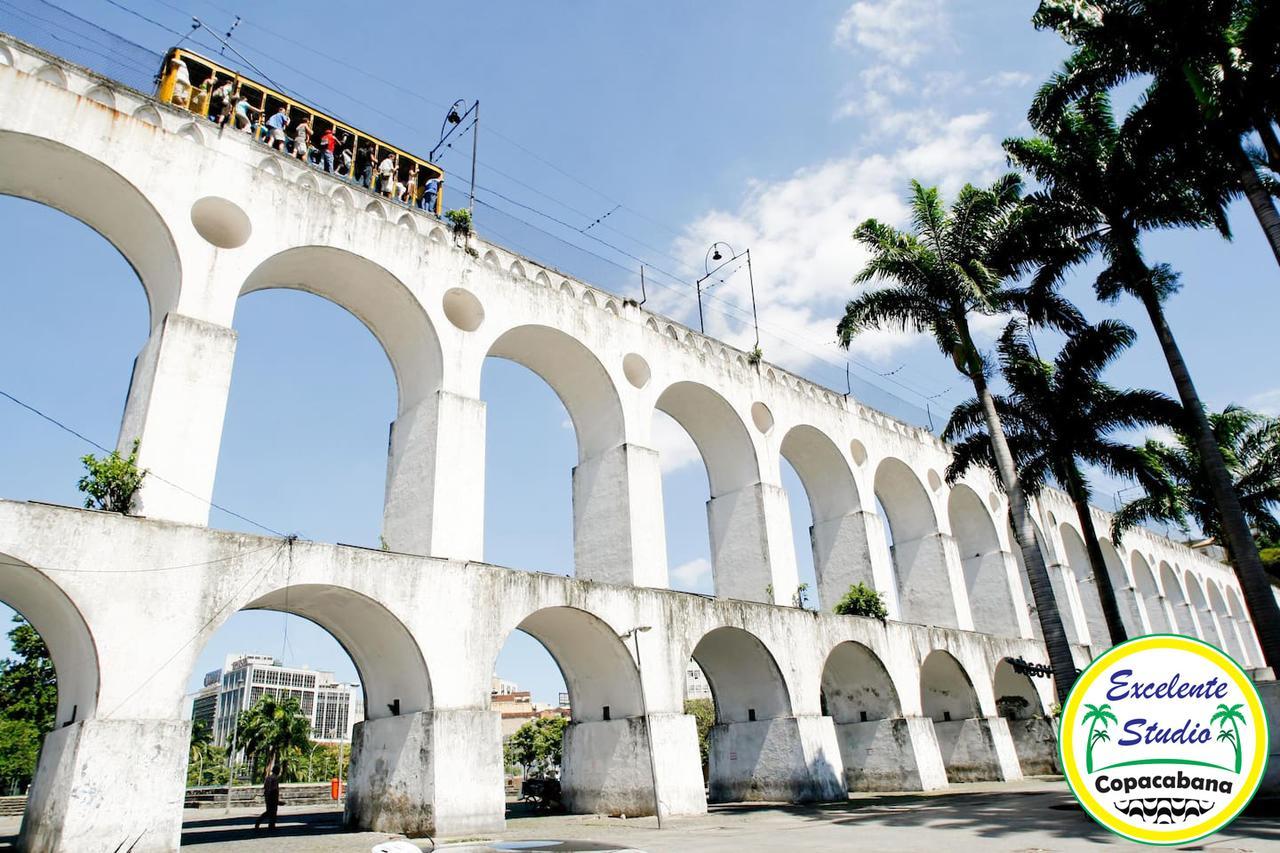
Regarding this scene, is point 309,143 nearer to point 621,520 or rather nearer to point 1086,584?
point 621,520

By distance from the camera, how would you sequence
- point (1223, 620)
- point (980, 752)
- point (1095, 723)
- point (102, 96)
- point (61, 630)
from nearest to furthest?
point (1095, 723), point (61, 630), point (102, 96), point (980, 752), point (1223, 620)

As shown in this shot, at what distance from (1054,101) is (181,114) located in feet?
58.7

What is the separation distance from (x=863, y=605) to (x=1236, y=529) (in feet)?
32.7

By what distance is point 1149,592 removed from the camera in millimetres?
45094

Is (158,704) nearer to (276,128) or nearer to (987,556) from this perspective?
(276,128)

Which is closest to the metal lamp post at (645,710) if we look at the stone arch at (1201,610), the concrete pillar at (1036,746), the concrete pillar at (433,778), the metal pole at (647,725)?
the metal pole at (647,725)

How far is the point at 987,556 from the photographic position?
32.3m

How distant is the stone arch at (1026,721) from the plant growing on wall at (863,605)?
5.97 m

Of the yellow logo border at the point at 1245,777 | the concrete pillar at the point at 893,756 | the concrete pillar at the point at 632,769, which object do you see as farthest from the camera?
the concrete pillar at the point at 893,756

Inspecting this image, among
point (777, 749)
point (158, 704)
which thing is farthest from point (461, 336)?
point (777, 749)

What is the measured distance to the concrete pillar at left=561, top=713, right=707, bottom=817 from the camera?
16.6 metres

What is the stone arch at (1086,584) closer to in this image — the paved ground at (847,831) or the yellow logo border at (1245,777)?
the paved ground at (847,831)

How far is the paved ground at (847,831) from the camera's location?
10.6 metres

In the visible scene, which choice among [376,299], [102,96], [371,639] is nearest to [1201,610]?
[371,639]
